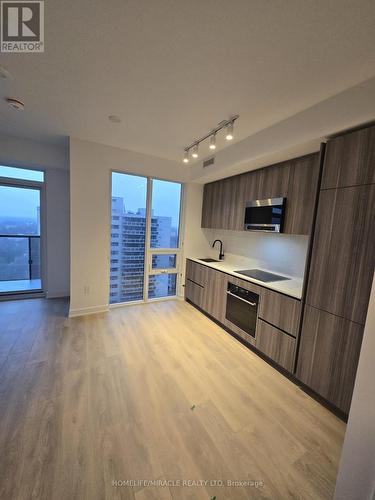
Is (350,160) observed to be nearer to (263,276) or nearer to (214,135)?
(214,135)

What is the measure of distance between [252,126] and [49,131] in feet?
8.99

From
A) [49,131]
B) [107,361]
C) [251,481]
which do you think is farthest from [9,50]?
[251,481]

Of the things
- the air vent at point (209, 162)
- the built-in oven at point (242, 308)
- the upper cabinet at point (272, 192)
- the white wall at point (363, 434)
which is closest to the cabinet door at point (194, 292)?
the built-in oven at point (242, 308)

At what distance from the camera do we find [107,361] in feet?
7.28

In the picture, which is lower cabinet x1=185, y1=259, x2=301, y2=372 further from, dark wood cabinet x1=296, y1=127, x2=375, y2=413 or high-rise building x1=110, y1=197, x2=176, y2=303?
high-rise building x1=110, y1=197, x2=176, y2=303

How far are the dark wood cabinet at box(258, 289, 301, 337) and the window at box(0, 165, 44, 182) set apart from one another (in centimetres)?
431

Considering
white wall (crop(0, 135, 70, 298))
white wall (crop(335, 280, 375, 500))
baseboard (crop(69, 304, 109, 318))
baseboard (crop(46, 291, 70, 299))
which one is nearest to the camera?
white wall (crop(335, 280, 375, 500))

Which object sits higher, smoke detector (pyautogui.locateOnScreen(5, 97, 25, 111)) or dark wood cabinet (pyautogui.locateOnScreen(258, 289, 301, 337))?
smoke detector (pyautogui.locateOnScreen(5, 97, 25, 111))

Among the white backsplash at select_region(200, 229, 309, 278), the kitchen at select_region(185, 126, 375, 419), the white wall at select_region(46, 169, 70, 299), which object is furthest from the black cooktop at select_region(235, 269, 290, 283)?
the white wall at select_region(46, 169, 70, 299)

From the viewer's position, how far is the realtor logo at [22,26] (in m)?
1.23

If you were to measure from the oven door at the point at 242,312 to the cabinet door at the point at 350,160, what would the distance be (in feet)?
4.98

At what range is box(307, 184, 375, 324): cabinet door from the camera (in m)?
1.53

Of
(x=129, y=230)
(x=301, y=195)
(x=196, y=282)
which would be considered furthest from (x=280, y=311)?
(x=129, y=230)

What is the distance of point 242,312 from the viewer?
8.82ft
